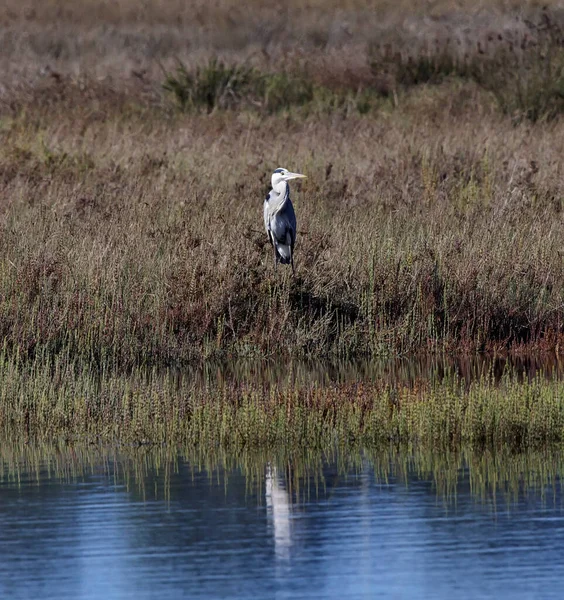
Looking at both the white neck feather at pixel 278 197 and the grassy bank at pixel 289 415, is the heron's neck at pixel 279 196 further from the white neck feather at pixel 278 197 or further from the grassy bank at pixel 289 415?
the grassy bank at pixel 289 415

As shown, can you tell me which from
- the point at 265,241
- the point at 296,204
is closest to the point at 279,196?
the point at 265,241

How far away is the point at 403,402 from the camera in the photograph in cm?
773

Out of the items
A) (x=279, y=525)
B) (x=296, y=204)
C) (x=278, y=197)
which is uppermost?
(x=296, y=204)

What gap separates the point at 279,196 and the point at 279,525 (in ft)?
19.2

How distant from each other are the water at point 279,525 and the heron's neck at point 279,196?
435cm

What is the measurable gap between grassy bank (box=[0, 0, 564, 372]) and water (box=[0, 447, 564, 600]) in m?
2.89

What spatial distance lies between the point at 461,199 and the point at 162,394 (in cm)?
621

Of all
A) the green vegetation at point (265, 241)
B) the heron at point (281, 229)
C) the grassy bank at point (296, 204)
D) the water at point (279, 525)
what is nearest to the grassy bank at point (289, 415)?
the green vegetation at point (265, 241)

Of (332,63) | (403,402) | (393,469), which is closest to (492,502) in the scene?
(393,469)

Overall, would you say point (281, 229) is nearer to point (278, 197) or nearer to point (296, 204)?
point (278, 197)

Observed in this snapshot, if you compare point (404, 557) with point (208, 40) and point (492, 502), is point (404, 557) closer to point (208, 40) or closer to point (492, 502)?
point (492, 502)

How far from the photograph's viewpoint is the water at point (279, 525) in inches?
216

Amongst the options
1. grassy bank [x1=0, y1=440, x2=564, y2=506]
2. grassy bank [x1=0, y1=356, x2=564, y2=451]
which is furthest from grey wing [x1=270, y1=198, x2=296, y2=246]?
grassy bank [x1=0, y1=440, x2=564, y2=506]

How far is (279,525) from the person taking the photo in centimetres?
625
